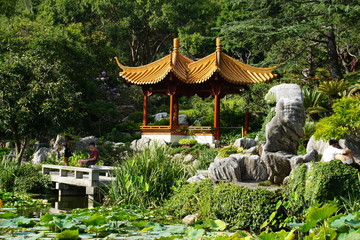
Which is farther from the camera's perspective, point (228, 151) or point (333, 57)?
point (333, 57)

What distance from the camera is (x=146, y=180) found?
27.0 ft

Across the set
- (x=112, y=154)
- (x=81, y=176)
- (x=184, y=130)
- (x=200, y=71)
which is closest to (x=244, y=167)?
A: (x=81, y=176)

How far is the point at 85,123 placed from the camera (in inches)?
850

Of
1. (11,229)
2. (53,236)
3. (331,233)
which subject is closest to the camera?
(331,233)

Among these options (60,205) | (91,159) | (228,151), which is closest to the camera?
(60,205)

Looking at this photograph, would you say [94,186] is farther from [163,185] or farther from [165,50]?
[165,50]

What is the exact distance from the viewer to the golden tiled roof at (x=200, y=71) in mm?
17266

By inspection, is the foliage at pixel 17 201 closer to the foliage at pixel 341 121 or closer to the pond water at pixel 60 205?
the pond water at pixel 60 205

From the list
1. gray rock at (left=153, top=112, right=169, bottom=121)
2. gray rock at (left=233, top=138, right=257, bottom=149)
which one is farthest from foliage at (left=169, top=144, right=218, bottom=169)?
gray rock at (left=153, top=112, right=169, bottom=121)

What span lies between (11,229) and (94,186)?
4.41 m

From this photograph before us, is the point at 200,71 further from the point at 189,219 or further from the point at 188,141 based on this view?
the point at 189,219

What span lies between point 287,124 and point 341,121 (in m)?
3.05

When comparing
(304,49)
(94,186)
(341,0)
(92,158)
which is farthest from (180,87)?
(94,186)

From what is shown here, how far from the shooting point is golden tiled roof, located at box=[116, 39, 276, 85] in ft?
56.6
